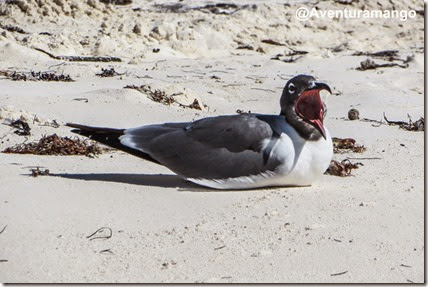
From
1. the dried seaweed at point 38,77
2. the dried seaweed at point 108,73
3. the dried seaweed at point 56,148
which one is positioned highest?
the dried seaweed at point 56,148

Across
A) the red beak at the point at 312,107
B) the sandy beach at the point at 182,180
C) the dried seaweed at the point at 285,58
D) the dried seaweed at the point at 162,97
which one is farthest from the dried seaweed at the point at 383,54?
the red beak at the point at 312,107

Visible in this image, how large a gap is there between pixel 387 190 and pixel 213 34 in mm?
7403

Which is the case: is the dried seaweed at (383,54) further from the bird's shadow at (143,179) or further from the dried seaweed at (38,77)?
the bird's shadow at (143,179)

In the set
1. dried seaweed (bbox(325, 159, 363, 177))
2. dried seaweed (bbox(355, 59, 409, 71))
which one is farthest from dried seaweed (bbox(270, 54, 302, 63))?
dried seaweed (bbox(325, 159, 363, 177))

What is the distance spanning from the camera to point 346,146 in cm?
679

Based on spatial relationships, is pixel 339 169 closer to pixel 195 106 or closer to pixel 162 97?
pixel 195 106

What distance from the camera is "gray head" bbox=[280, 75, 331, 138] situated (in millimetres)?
5523

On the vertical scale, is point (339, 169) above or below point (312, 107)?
below

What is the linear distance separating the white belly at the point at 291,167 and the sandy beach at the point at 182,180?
0.06 metres

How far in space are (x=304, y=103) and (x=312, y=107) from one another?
5cm

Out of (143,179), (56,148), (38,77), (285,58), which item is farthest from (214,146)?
(285,58)

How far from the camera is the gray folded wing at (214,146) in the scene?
17.7 ft

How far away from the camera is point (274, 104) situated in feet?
29.5

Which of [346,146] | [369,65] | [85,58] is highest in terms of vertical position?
[346,146]
